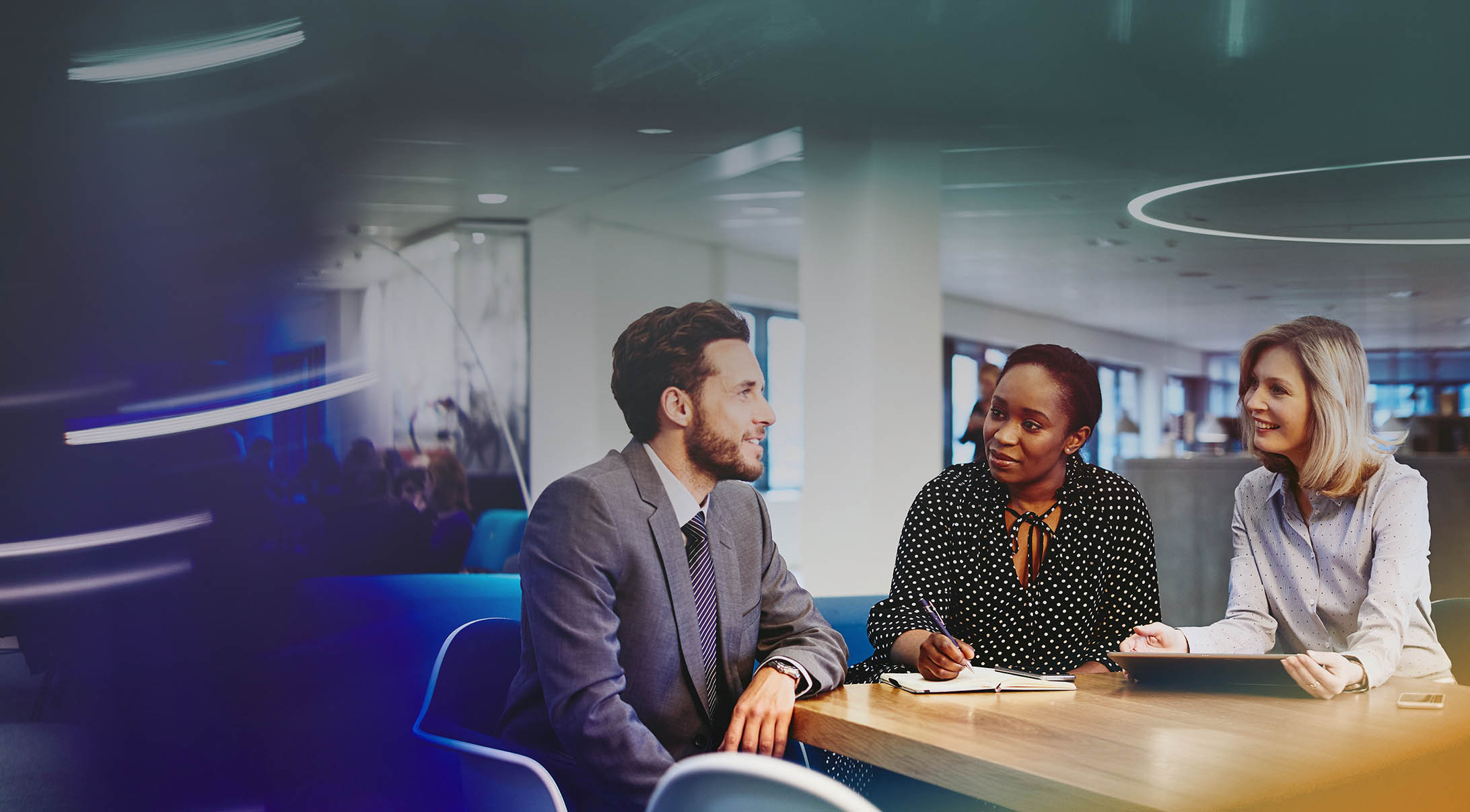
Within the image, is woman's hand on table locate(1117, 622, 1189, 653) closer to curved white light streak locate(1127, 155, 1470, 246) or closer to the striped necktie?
the striped necktie

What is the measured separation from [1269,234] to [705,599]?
867 cm

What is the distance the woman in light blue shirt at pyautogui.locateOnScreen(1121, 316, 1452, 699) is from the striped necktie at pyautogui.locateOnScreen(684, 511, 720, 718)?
0.74 meters

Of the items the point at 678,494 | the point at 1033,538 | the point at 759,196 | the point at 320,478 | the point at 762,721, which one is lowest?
the point at 320,478

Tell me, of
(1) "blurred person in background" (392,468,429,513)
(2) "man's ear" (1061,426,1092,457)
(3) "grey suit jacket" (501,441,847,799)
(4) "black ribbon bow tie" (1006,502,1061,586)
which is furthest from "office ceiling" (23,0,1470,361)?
(3) "grey suit jacket" (501,441,847,799)

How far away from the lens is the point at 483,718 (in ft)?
6.63

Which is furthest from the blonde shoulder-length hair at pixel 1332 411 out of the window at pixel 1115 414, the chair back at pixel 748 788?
the window at pixel 1115 414

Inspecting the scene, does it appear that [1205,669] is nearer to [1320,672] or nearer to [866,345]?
[1320,672]

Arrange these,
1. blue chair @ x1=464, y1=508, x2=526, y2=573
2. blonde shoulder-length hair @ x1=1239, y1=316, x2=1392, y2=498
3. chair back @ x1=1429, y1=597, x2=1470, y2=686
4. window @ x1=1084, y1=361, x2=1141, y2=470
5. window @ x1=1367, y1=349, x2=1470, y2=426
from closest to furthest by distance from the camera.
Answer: blonde shoulder-length hair @ x1=1239, y1=316, x2=1392, y2=498 → chair back @ x1=1429, y1=597, x2=1470, y2=686 → blue chair @ x1=464, y1=508, x2=526, y2=573 → window @ x1=1367, y1=349, x2=1470, y2=426 → window @ x1=1084, y1=361, x2=1141, y2=470

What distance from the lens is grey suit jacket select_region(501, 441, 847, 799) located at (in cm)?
162

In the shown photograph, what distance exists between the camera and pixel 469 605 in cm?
297

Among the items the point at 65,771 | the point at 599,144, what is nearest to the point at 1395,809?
the point at 65,771

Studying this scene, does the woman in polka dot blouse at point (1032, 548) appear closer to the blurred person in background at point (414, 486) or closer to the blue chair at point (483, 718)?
the blue chair at point (483, 718)

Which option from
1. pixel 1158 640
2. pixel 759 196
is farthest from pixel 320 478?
pixel 1158 640

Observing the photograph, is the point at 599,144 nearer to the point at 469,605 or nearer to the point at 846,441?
the point at 846,441
